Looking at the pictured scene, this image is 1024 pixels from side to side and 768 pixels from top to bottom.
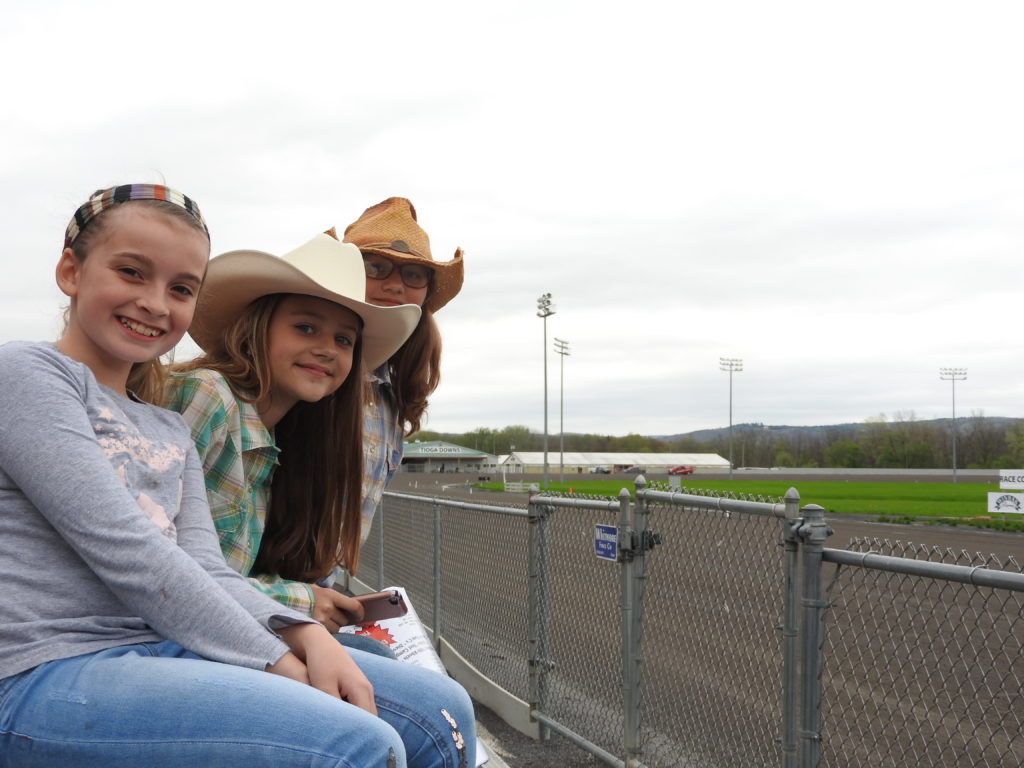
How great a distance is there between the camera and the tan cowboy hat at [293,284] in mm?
2557

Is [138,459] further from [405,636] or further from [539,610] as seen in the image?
[539,610]

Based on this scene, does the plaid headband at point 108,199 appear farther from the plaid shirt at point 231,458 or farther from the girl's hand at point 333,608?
the girl's hand at point 333,608

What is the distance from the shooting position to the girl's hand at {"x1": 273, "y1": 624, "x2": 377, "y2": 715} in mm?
1564

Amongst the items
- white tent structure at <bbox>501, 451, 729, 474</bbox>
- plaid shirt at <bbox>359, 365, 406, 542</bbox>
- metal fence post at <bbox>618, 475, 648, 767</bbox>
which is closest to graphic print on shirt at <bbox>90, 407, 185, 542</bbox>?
plaid shirt at <bbox>359, 365, 406, 542</bbox>

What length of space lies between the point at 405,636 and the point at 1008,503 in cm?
1946

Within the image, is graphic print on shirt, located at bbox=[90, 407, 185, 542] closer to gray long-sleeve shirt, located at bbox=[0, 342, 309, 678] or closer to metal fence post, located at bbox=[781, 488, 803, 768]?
gray long-sleeve shirt, located at bbox=[0, 342, 309, 678]

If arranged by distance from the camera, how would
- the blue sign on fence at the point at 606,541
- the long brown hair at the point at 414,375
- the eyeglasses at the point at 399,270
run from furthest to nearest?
the blue sign on fence at the point at 606,541 → the eyeglasses at the point at 399,270 → the long brown hair at the point at 414,375

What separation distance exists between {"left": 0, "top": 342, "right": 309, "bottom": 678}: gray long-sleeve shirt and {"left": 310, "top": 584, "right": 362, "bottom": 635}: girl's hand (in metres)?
0.81

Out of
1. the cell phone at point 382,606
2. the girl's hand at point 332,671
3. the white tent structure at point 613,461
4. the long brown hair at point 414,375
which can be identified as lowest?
the white tent structure at point 613,461

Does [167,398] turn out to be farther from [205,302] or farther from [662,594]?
[662,594]

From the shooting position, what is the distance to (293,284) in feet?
8.47

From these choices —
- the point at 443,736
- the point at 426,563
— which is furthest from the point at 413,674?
the point at 426,563

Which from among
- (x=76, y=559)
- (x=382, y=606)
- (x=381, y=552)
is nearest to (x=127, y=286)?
(x=76, y=559)

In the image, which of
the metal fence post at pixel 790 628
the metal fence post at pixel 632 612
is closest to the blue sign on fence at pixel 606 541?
the metal fence post at pixel 632 612
